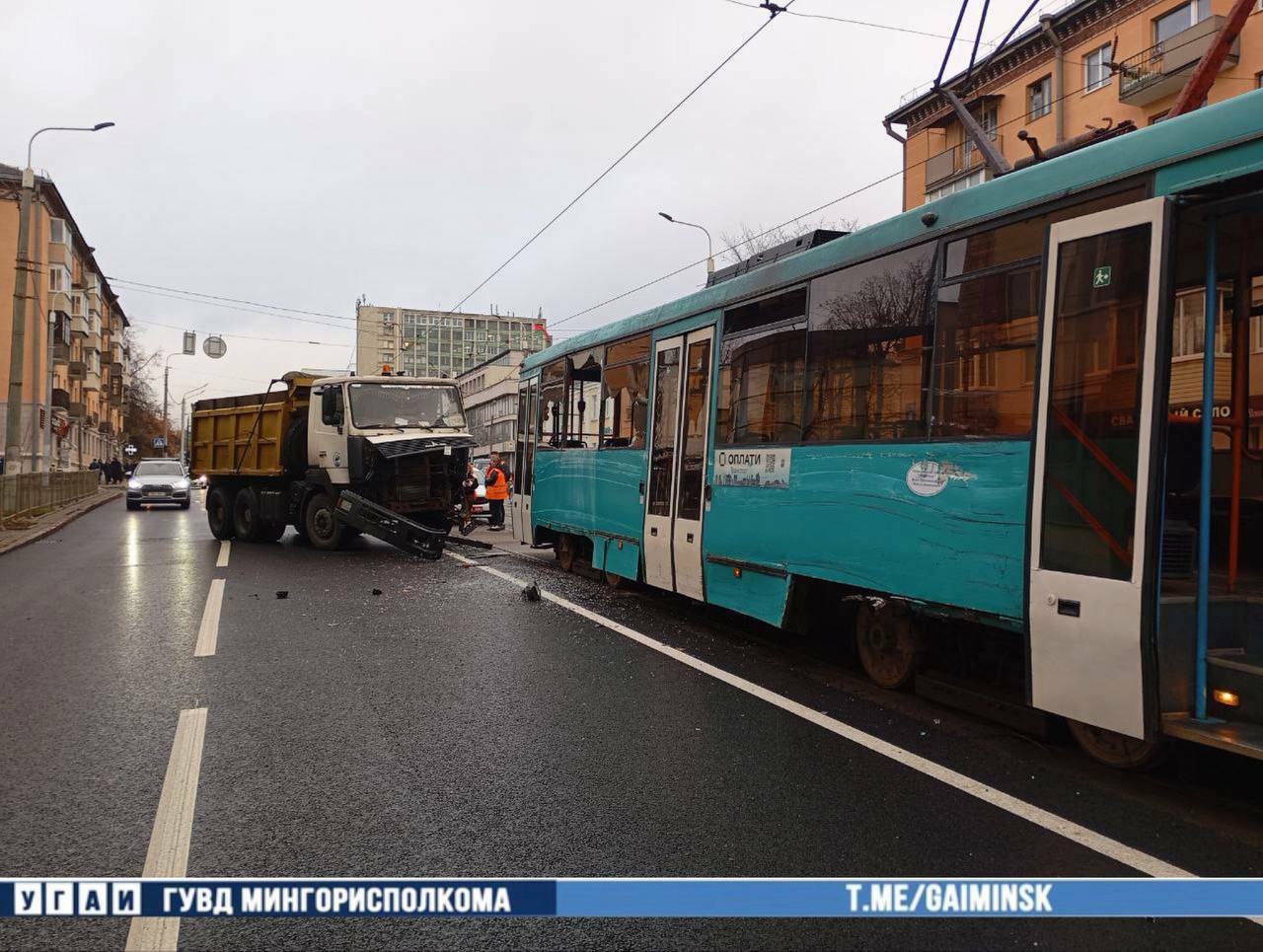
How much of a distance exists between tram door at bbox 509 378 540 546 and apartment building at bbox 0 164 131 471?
19972 millimetres

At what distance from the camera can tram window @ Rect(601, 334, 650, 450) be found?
10141 millimetres

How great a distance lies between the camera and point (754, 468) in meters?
7.77

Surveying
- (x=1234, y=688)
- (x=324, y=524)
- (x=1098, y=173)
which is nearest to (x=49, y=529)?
(x=324, y=524)

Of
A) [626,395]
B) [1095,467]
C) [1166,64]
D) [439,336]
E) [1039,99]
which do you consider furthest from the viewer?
[439,336]

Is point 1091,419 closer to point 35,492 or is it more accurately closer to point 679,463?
point 679,463

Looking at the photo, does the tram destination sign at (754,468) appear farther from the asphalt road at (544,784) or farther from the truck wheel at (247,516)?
the truck wheel at (247,516)

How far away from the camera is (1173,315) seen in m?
4.37

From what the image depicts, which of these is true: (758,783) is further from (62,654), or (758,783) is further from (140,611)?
(140,611)

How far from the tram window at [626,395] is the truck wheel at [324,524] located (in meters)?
7.36

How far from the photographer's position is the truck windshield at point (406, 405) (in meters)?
16.7

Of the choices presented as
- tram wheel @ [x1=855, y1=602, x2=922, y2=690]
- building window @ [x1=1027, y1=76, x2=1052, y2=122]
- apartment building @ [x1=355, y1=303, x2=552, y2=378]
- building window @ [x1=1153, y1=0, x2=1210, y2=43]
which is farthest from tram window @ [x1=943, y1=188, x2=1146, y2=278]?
apartment building @ [x1=355, y1=303, x2=552, y2=378]

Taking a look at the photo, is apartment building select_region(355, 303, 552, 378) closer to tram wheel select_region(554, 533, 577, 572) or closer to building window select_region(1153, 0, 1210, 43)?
building window select_region(1153, 0, 1210, 43)

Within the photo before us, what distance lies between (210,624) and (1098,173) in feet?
26.3

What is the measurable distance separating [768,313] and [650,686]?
9.87 feet
